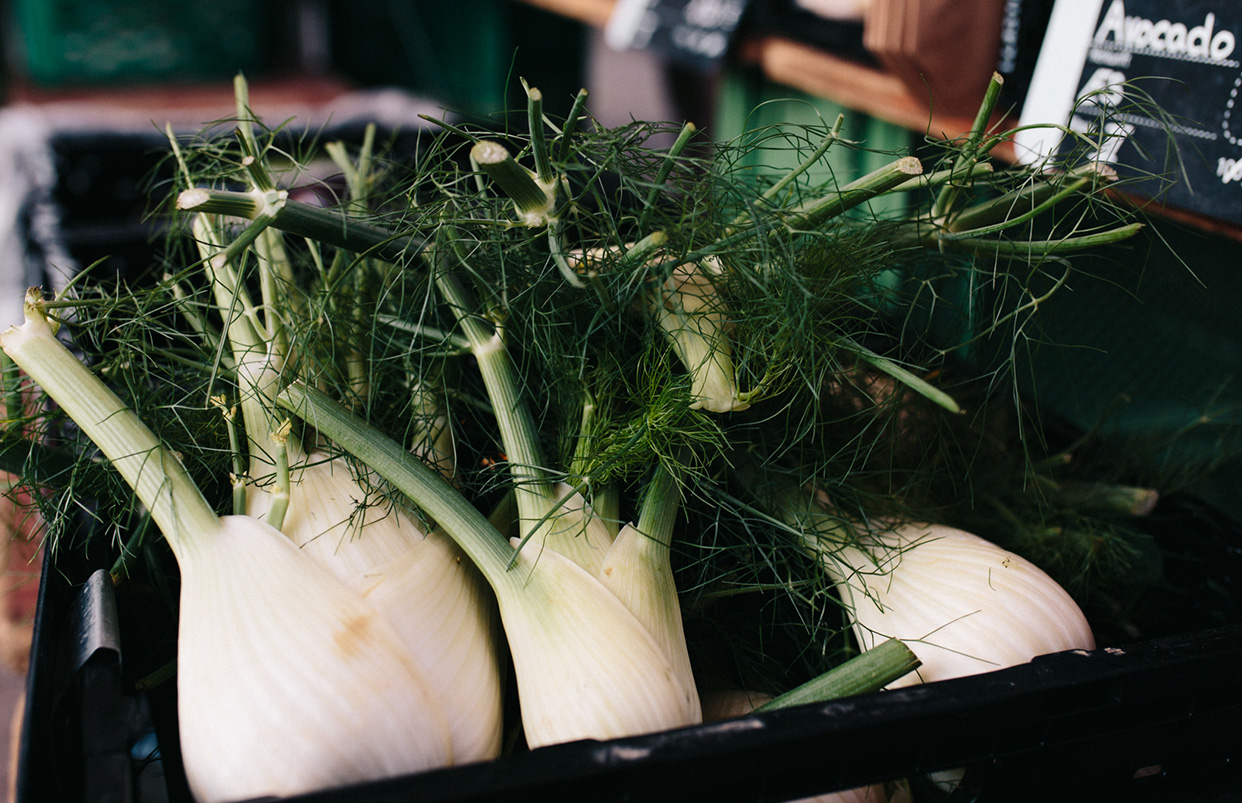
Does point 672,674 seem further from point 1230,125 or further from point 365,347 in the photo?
point 1230,125

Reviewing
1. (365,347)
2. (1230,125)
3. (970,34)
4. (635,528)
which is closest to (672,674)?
(635,528)

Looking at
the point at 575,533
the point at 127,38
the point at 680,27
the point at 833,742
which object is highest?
the point at 127,38

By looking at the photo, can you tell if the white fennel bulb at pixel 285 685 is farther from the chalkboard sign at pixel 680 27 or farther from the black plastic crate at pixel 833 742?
the chalkboard sign at pixel 680 27

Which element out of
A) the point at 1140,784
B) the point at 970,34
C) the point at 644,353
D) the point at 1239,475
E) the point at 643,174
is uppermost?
the point at 970,34

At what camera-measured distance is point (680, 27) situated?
1224 millimetres

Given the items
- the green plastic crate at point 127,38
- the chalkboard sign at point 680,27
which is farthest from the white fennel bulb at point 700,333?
the green plastic crate at point 127,38

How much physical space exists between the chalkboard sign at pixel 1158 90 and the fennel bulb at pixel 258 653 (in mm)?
482

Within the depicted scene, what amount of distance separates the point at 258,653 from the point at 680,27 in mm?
1069

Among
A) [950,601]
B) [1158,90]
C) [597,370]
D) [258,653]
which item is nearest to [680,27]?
[1158,90]

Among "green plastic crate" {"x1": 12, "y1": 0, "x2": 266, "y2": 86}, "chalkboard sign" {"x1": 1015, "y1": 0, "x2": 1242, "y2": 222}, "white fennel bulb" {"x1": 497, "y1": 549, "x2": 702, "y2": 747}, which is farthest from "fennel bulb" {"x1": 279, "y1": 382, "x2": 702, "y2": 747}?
"green plastic crate" {"x1": 12, "y1": 0, "x2": 266, "y2": 86}

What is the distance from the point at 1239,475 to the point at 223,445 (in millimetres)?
759

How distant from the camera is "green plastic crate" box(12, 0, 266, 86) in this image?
6.06ft

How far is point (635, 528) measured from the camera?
50 cm

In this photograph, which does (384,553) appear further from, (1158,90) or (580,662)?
(1158,90)
